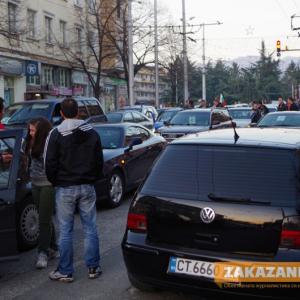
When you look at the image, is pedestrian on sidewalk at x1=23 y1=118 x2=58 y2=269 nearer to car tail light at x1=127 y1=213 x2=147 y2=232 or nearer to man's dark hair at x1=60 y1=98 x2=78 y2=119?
man's dark hair at x1=60 y1=98 x2=78 y2=119

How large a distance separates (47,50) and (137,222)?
30.6 meters

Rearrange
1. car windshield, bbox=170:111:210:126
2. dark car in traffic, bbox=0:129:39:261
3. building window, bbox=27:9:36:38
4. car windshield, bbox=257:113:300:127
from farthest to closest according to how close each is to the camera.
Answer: building window, bbox=27:9:36:38 → car windshield, bbox=170:111:210:126 → car windshield, bbox=257:113:300:127 → dark car in traffic, bbox=0:129:39:261

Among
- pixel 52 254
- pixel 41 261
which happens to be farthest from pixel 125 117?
pixel 41 261

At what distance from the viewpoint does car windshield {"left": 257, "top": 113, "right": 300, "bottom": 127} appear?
1425 centimetres

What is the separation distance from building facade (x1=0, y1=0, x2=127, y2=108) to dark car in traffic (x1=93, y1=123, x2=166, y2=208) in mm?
14454

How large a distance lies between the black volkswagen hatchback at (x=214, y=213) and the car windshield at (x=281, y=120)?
9.74m

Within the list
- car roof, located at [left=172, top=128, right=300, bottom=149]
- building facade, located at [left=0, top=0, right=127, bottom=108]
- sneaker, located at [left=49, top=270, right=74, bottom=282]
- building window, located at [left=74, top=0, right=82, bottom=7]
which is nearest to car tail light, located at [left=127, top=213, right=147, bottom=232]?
car roof, located at [left=172, top=128, right=300, bottom=149]

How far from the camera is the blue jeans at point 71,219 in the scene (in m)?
5.47

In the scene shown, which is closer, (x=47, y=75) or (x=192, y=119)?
(x=192, y=119)

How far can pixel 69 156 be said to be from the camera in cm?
541

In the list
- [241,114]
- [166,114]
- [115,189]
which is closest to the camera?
[115,189]

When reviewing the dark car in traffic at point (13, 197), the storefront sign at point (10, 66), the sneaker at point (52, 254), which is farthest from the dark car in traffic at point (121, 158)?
the storefront sign at point (10, 66)

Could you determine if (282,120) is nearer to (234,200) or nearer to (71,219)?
(71,219)

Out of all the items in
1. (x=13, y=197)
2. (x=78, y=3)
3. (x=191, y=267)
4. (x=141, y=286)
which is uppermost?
(x=78, y=3)
